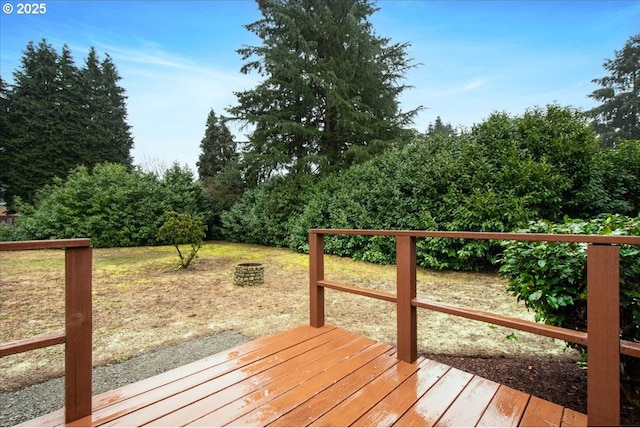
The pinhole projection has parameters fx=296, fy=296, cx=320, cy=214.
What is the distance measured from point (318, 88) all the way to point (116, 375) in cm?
988

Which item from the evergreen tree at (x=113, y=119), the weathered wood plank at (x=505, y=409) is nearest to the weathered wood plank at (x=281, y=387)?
A: the weathered wood plank at (x=505, y=409)

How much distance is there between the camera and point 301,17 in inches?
388

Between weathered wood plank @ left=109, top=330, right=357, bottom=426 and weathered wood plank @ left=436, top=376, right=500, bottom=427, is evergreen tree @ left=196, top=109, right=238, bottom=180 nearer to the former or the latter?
weathered wood plank @ left=109, top=330, right=357, bottom=426

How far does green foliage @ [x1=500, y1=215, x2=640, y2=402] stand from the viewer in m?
1.57

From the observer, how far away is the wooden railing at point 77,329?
4.29ft

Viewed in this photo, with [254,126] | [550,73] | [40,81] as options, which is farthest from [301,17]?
[40,81]

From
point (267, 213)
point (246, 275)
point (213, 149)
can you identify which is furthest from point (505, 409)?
point (213, 149)

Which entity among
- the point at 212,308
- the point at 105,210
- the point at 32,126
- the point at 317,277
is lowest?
the point at 212,308

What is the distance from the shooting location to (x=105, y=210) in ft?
33.8

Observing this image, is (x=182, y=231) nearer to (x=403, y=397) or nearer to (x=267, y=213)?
(x=267, y=213)

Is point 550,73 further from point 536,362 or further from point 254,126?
point 254,126

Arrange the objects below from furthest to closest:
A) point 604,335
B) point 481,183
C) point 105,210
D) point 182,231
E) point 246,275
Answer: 1. point 105,210
2. point 182,231
3. point 481,183
4. point 246,275
5. point 604,335

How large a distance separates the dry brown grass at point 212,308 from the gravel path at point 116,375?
0.54 feet

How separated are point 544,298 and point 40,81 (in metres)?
27.7
